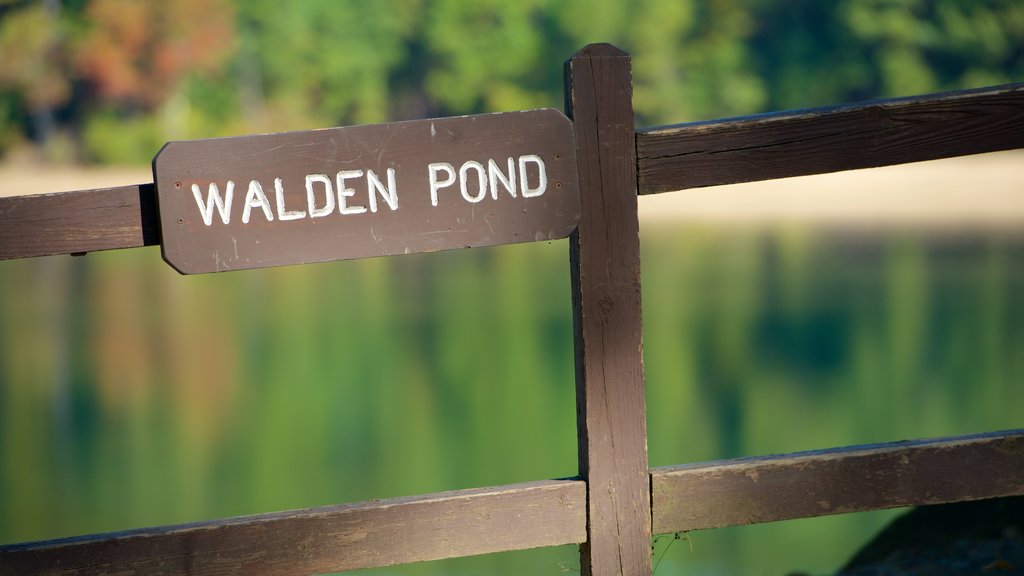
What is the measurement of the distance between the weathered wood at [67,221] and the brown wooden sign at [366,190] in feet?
0.22

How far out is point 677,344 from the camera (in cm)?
1060

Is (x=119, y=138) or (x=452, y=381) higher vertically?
(x=119, y=138)

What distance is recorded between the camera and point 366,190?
1.88m

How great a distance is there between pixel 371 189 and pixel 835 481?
915 mm

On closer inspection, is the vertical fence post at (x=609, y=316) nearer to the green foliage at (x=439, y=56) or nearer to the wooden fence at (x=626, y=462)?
the wooden fence at (x=626, y=462)

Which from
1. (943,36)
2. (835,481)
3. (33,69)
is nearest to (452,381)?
(835,481)

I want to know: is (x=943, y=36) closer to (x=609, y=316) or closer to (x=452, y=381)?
(x=452, y=381)

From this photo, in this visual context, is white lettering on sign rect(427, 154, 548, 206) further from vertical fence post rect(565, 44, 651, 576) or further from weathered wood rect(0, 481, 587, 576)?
weathered wood rect(0, 481, 587, 576)

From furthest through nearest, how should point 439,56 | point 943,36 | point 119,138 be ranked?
point 439,56, point 943,36, point 119,138

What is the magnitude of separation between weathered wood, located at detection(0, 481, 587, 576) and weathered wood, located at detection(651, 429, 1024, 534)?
0.18 metres

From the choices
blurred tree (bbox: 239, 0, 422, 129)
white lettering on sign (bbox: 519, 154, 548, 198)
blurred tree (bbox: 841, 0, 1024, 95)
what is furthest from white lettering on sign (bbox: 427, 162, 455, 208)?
blurred tree (bbox: 239, 0, 422, 129)

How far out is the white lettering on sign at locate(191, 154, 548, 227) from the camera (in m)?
1.84

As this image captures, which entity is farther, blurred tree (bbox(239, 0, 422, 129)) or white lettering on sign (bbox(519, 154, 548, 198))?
blurred tree (bbox(239, 0, 422, 129))

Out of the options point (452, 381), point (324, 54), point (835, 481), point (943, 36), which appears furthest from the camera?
point (324, 54)
